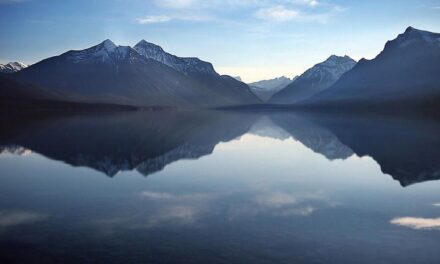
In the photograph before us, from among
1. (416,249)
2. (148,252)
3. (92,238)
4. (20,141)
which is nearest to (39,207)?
(92,238)

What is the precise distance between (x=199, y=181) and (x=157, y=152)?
18322 mm

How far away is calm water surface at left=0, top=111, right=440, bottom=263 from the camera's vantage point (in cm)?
A: 1775

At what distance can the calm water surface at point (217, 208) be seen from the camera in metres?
17.8

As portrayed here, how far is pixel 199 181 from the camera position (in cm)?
3512

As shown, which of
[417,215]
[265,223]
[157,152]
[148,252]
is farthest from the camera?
[157,152]

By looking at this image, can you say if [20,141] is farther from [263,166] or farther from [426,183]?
[426,183]

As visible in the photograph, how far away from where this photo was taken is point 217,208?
2553cm

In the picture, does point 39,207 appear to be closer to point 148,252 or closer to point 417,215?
point 148,252

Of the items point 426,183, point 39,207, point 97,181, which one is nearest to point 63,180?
point 97,181

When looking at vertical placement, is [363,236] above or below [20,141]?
below

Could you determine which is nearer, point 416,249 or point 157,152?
point 416,249

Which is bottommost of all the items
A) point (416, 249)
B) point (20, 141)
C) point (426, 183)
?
point (416, 249)

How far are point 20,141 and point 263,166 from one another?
39269mm

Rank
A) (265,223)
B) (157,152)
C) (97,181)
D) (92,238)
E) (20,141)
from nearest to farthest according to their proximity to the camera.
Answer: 1. (92,238)
2. (265,223)
3. (97,181)
4. (157,152)
5. (20,141)
